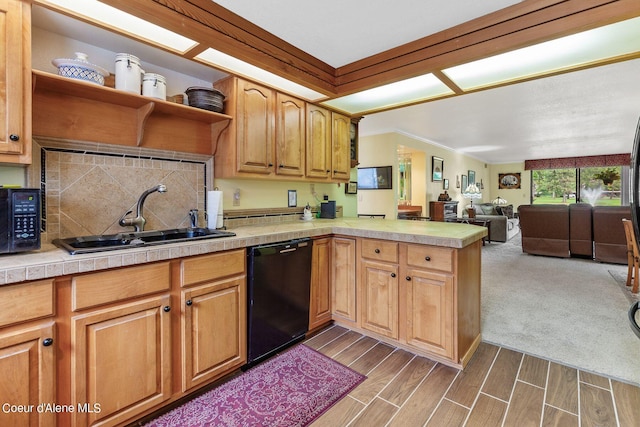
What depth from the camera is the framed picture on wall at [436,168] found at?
7.59m

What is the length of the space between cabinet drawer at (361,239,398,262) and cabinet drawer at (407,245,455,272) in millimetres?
120

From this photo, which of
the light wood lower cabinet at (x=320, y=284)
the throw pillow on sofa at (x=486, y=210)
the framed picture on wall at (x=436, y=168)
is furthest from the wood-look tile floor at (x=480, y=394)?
the throw pillow on sofa at (x=486, y=210)

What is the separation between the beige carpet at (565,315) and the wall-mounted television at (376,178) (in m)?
2.45

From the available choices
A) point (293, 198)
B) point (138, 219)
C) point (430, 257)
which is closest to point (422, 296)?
point (430, 257)

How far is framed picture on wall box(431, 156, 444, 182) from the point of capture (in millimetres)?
7590

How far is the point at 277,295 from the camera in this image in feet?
6.98

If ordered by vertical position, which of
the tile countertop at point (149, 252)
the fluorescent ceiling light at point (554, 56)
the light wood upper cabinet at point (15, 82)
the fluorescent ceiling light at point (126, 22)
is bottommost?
the tile countertop at point (149, 252)

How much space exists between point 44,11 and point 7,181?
35.9 inches

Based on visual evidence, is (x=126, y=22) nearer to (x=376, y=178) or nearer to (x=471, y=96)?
(x=471, y=96)

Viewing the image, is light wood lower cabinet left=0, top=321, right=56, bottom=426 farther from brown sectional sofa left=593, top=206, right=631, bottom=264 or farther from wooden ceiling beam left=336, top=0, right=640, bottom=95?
brown sectional sofa left=593, top=206, right=631, bottom=264

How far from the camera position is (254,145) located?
2.40m

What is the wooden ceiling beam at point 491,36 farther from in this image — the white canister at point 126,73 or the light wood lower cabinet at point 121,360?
the light wood lower cabinet at point 121,360

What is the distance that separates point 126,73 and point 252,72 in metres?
0.85

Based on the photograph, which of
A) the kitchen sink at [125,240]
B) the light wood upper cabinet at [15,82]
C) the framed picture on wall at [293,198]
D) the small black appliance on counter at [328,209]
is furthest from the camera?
the small black appliance on counter at [328,209]
